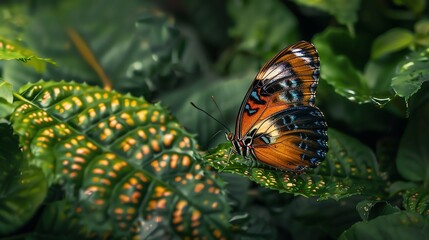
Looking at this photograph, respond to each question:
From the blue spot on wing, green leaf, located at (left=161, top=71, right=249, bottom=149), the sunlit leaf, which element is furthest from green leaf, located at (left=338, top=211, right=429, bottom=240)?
the sunlit leaf

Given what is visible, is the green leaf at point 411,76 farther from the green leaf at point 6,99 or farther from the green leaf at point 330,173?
the green leaf at point 6,99

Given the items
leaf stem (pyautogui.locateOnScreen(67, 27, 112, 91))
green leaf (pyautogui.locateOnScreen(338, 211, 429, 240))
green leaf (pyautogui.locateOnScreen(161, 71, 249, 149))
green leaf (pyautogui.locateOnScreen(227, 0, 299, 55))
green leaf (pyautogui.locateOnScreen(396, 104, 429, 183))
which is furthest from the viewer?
green leaf (pyautogui.locateOnScreen(227, 0, 299, 55))

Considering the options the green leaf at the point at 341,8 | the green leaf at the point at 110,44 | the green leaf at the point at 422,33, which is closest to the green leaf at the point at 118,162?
the green leaf at the point at 110,44

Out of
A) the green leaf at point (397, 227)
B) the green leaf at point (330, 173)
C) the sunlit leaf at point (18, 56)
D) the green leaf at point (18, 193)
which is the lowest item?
the green leaf at point (397, 227)

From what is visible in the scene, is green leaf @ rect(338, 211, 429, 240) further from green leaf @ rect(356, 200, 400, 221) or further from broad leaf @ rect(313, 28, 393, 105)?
broad leaf @ rect(313, 28, 393, 105)

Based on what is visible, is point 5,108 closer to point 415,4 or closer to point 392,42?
point 392,42

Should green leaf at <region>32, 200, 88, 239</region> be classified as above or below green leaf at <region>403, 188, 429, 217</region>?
above

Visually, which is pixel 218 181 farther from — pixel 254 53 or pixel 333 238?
pixel 254 53

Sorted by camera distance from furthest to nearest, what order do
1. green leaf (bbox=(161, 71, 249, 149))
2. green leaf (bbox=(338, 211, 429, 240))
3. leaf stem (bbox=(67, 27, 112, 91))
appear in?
leaf stem (bbox=(67, 27, 112, 91)) → green leaf (bbox=(161, 71, 249, 149)) → green leaf (bbox=(338, 211, 429, 240))
